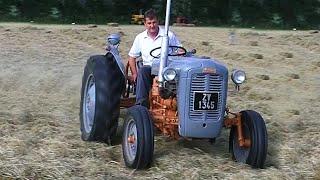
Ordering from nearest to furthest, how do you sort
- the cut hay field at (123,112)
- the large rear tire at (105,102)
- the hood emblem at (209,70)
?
the cut hay field at (123,112) < the hood emblem at (209,70) < the large rear tire at (105,102)

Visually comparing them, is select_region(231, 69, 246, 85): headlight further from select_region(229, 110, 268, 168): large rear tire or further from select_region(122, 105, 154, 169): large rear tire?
select_region(122, 105, 154, 169): large rear tire

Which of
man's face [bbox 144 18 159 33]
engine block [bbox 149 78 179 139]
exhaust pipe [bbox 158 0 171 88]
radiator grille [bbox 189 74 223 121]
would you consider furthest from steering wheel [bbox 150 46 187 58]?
radiator grille [bbox 189 74 223 121]

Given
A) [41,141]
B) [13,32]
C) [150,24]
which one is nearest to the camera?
[41,141]

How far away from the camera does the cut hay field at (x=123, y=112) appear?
5.93 metres

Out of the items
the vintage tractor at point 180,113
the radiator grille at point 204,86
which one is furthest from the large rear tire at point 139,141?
the radiator grille at point 204,86

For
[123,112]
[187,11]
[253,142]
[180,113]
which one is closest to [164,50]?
[180,113]

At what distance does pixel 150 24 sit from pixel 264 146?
1912mm

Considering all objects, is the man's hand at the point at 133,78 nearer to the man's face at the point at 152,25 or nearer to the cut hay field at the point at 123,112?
the man's face at the point at 152,25

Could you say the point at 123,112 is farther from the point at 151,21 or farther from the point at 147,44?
the point at 151,21

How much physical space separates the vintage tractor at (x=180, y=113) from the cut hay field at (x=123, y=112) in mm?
180

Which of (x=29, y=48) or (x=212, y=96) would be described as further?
(x=29, y=48)

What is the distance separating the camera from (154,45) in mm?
7266

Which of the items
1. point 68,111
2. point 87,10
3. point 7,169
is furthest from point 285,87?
point 87,10

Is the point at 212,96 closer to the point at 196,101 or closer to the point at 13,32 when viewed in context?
the point at 196,101
